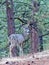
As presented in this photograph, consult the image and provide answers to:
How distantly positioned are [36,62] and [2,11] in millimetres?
11093

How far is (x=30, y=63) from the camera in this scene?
283 inches

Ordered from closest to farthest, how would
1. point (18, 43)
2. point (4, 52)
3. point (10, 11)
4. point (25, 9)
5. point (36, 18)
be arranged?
point (36, 18) → point (18, 43) → point (10, 11) → point (25, 9) → point (4, 52)

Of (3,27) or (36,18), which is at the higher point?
(36,18)

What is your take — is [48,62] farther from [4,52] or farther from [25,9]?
[4,52]

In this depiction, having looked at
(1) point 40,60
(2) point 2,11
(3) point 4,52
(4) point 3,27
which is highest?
(1) point 40,60

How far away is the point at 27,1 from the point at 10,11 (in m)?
1.46

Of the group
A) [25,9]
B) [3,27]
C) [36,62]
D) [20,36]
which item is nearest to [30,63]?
[36,62]

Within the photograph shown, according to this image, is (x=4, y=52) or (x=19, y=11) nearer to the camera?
(x=19, y=11)

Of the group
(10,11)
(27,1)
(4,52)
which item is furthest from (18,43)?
(4,52)

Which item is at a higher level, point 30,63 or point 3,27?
point 30,63

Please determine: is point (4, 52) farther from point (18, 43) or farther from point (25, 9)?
point (18, 43)

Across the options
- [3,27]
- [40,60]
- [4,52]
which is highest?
[40,60]

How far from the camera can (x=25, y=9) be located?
16.2 m

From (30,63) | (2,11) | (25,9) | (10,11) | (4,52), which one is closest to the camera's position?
(30,63)
